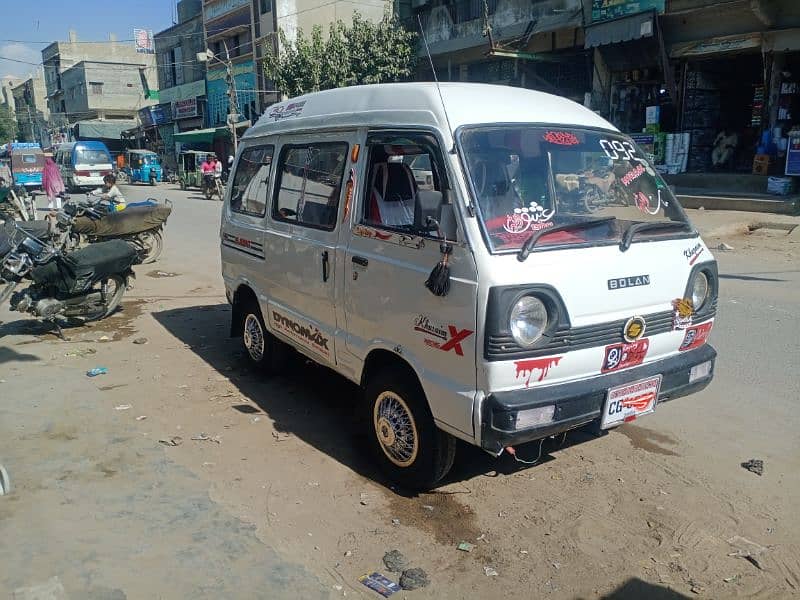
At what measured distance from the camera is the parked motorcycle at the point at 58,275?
278 inches

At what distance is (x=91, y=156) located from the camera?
33.4 m

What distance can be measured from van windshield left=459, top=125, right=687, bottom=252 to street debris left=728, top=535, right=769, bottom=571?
1.64 m

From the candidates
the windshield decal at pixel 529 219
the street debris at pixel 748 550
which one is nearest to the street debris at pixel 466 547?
the street debris at pixel 748 550

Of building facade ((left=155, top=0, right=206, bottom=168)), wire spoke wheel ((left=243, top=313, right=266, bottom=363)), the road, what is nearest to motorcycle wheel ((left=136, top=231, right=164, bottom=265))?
the road

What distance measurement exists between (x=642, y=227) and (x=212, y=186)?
24537mm

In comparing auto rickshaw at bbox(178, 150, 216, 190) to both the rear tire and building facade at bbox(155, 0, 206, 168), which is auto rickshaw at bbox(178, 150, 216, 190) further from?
the rear tire

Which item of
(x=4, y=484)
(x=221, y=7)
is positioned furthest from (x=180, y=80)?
(x=4, y=484)

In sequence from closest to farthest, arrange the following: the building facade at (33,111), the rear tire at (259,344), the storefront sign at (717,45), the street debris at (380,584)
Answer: the street debris at (380,584), the rear tire at (259,344), the storefront sign at (717,45), the building facade at (33,111)

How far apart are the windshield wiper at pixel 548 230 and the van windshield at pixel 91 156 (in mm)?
34494

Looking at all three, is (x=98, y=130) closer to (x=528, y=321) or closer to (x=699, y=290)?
(x=699, y=290)

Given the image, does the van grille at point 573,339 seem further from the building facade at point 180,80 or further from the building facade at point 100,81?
the building facade at point 100,81

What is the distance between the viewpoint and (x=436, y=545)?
331 cm

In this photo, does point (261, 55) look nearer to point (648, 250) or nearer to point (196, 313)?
point (196, 313)

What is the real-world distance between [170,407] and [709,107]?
1793 cm
